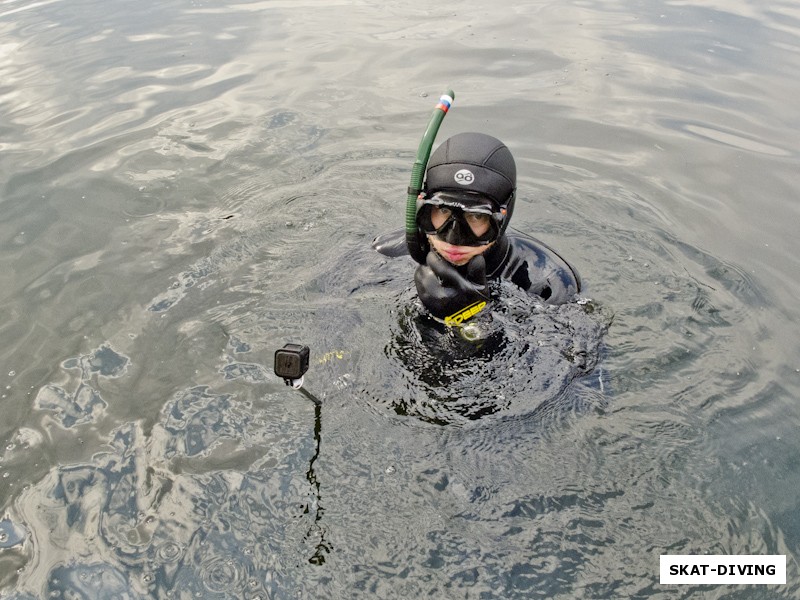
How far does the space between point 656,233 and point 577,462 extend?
270 cm

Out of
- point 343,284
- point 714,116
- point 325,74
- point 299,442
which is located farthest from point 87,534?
point 714,116

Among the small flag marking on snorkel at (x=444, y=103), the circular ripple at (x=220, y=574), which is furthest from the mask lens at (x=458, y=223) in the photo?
the circular ripple at (x=220, y=574)

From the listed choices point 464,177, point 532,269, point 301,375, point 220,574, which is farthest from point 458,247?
point 220,574

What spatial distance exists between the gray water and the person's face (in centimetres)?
53

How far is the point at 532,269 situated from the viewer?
13.8ft

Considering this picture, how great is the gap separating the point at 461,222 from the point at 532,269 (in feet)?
2.44

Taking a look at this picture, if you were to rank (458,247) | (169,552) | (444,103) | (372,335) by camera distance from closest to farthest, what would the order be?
(169,552) → (444,103) → (458,247) → (372,335)

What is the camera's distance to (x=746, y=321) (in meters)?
4.45

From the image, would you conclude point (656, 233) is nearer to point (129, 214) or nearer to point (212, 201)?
point (212, 201)

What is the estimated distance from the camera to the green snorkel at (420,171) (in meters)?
3.47

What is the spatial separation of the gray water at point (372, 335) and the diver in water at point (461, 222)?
362mm

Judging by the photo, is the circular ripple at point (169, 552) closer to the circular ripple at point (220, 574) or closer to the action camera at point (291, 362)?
the circular ripple at point (220, 574)

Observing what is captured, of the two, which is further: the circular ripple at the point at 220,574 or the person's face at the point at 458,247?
the person's face at the point at 458,247

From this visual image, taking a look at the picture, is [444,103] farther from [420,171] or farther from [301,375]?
[301,375]
